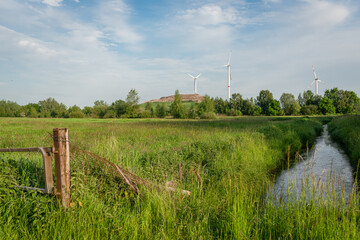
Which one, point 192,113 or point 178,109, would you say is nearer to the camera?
point 192,113

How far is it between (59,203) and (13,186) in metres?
1.04

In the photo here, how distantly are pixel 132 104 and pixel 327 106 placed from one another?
245 feet

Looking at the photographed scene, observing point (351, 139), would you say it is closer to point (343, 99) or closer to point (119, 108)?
→ point (119, 108)

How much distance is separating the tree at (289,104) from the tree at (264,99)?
5668 mm

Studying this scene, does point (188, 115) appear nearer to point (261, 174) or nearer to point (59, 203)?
point (261, 174)

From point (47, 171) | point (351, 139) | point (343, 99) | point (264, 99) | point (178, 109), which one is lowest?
point (351, 139)

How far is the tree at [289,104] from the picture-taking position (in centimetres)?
9411

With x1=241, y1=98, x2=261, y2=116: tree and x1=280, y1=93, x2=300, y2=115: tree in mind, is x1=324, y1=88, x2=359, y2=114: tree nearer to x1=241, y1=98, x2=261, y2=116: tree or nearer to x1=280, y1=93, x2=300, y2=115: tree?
x1=280, y1=93, x2=300, y2=115: tree

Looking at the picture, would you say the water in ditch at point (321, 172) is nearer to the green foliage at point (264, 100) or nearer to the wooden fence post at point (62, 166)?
the wooden fence post at point (62, 166)

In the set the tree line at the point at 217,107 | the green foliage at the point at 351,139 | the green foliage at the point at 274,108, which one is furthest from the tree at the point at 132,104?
the green foliage at the point at 351,139

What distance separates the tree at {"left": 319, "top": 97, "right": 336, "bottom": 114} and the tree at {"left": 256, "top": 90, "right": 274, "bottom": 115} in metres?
19.9

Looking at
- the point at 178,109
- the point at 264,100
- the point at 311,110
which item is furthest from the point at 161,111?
the point at 311,110

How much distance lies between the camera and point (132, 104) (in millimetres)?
88000

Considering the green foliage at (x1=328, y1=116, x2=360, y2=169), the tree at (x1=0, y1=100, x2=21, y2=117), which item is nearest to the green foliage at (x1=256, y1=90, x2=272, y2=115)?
the green foliage at (x1=328, y1=116, x2=360, y2=169)
